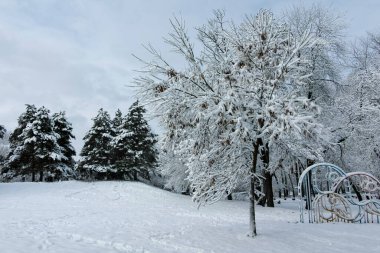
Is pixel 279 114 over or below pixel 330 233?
over

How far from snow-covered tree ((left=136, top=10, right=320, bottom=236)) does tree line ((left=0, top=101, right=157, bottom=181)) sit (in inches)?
831

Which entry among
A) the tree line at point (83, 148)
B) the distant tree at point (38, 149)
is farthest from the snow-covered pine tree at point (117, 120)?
the distant tree at point (38, 149)

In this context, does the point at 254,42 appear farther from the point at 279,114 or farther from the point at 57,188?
the point at 57,188

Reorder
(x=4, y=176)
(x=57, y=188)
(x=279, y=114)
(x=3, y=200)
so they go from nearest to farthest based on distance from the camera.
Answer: (x=279, y=114), (x=3, y=200), (x=57, y=188), (x=4, y=176)

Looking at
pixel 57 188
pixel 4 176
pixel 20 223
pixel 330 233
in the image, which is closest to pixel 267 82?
pixel 330 233

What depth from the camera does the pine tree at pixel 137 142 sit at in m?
32.2

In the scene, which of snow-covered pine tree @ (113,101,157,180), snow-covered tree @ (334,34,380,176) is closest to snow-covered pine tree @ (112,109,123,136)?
snow-covered pine tree @ (113,101,157,180)

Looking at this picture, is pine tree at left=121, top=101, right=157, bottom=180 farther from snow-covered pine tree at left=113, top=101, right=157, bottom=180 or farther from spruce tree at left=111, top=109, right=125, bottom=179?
spruce tree at left=111, top=109, right=125, bottom=179

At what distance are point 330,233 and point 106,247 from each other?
718 cm

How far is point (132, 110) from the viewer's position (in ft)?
108

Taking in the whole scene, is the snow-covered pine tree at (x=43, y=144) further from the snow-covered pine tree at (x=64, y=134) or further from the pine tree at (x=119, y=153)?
the pine tree at (x=119, y=153)

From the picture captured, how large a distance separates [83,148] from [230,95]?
2962 cm

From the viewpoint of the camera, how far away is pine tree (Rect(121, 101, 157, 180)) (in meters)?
32.2

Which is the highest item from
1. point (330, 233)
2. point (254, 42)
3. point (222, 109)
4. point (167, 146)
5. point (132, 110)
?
point (132, 110)
